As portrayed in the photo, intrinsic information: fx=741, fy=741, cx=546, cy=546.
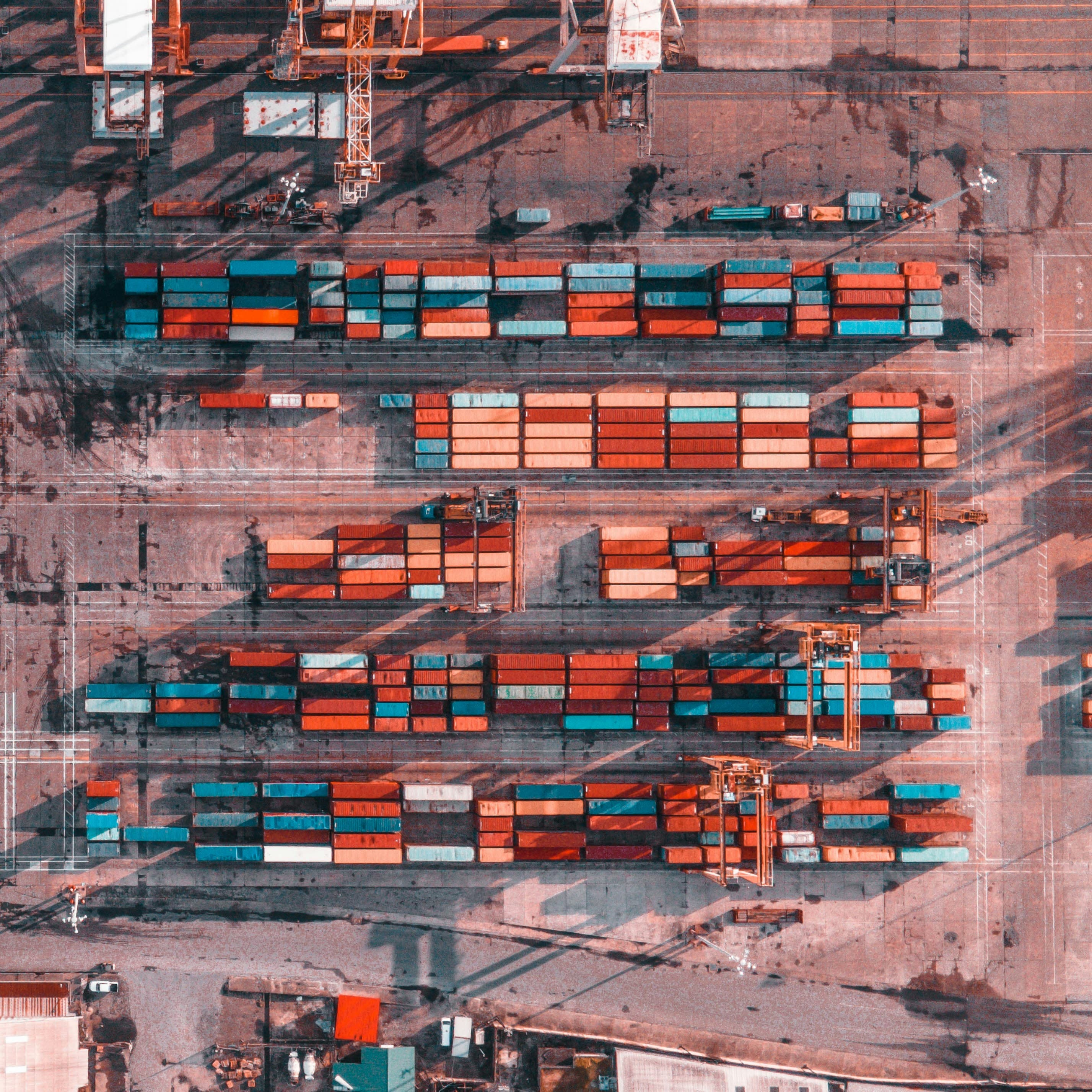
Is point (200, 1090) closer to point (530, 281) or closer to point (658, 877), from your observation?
point (658, 877)

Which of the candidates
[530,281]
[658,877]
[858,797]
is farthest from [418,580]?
[858,797]

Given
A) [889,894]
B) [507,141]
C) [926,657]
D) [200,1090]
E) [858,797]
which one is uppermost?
[507,141]

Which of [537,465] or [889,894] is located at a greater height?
[537,465]

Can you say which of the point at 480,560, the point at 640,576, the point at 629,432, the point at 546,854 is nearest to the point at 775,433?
the point at 629,432

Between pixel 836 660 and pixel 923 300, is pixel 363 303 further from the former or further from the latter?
pixel 836 660

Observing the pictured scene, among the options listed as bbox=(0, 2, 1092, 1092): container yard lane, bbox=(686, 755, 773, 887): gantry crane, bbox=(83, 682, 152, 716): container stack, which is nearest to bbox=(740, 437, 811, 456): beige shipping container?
bbox=(0, 2, 1092, 1092): container yard lane

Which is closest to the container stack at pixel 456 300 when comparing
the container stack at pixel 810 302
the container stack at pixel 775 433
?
the container stack at pixel 775 433
